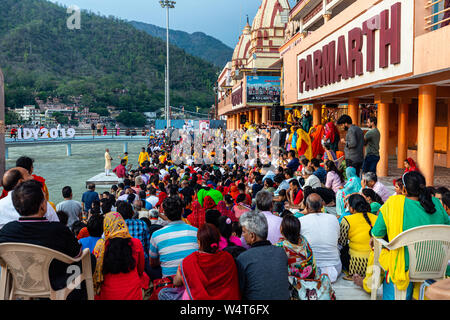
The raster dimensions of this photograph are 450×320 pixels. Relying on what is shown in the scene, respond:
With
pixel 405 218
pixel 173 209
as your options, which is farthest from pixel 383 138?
pixel 173 209

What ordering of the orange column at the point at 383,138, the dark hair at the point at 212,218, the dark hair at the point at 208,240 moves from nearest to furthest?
the dark hair at the point at 208,240
the dark hair at the point at 212,218
the orange column at the point at 383,138

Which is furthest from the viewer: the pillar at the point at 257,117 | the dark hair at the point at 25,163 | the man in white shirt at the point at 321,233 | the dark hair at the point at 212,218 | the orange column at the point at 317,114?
the pillar at the point at 257,117

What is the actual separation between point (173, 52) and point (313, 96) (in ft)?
529

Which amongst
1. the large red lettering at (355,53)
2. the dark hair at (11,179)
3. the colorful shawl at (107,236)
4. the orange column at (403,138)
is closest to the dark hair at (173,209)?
the colorful shawl at (107,236)

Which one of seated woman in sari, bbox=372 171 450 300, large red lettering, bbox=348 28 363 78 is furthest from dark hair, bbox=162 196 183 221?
large red lettering, bbox=348 28 363 78

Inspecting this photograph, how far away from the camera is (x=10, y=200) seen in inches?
159

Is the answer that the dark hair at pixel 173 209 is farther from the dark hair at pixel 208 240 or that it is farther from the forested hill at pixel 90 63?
the forested hill at pixel 90 63

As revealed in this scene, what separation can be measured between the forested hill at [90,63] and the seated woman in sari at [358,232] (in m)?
103

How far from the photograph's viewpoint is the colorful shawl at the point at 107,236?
11.7 feet

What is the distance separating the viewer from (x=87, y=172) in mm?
33875

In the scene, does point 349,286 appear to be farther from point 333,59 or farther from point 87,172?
point 87,172

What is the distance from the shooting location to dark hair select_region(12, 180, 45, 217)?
10.3 ft

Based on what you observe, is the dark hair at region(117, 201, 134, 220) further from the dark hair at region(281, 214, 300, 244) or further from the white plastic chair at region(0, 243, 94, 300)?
the dark hair at region(281, 214, 300, 244)

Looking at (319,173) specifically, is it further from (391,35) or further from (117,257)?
(117,257)
